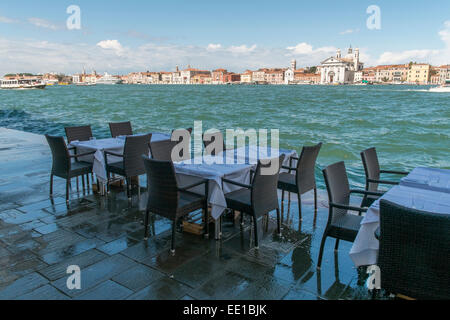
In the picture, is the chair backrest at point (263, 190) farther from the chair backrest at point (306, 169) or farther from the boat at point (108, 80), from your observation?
the boat at point (108, 80)

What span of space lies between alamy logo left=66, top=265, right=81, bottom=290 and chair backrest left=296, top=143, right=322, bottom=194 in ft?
7.72

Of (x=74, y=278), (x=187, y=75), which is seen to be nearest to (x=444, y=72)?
(x=187, y=75)

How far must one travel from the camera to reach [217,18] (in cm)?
3844

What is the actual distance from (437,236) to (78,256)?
2.64 m

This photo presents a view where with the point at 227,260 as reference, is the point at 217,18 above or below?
above

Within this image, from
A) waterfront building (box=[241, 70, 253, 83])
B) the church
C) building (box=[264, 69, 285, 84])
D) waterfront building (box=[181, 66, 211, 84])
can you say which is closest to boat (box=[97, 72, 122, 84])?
waterfront building (box=[181, 66, 211, 84])

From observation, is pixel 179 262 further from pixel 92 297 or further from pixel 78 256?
pixel 78 256

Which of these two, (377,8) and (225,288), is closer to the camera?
(225,288)

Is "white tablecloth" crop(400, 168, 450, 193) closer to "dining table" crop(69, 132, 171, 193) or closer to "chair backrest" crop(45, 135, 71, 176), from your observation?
"dining table" crop(69, 132, 171, 193)

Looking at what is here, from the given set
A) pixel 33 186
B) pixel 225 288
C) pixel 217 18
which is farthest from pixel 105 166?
pixel 217 18

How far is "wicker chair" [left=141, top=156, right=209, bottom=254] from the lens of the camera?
2.73 meters

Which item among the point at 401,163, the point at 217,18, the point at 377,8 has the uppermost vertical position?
the point at 217,18

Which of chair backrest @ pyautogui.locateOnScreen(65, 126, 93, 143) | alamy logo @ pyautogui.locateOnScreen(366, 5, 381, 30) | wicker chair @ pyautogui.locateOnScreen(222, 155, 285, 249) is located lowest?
wicker chair @ pyautogui.locateOnScreen(222, 155, 285, 249)

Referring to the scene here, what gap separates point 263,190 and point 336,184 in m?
0.66
